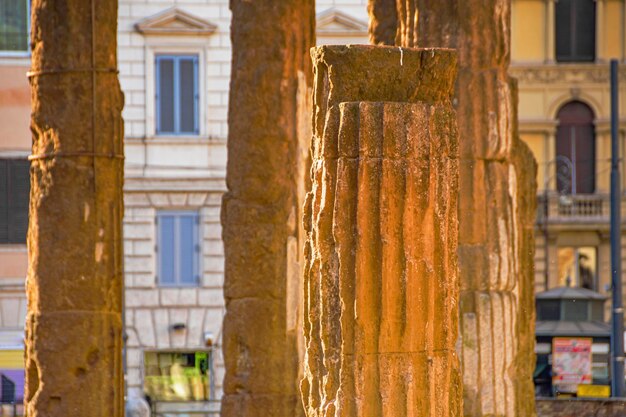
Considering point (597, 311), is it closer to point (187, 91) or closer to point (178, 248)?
point (178, 248)

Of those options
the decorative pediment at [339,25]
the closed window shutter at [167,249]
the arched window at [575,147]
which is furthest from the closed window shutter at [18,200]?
the arched window at [575,147]

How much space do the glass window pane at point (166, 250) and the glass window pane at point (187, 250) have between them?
14 centimetres

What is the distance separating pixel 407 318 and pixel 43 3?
26.8ft

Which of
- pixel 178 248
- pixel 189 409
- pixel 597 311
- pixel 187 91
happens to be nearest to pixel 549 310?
pixel 597 311

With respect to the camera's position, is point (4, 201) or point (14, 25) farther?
point (14, 25)

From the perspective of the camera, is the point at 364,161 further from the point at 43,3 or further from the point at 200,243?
the point at 200,243

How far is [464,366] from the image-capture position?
51.0 feet

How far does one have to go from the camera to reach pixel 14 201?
28078 millimetres

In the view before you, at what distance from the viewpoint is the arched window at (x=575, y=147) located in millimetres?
36594

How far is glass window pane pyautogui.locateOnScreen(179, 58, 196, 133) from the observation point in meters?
30.6

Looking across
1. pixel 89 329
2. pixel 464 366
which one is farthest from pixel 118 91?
pixel 464 366

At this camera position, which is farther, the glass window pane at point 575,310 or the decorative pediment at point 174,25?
the glass window pane at point 575,310

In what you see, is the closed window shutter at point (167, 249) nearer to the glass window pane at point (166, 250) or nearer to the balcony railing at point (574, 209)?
the glass window pane at point (166, 250)

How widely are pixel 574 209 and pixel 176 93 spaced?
374 inches
